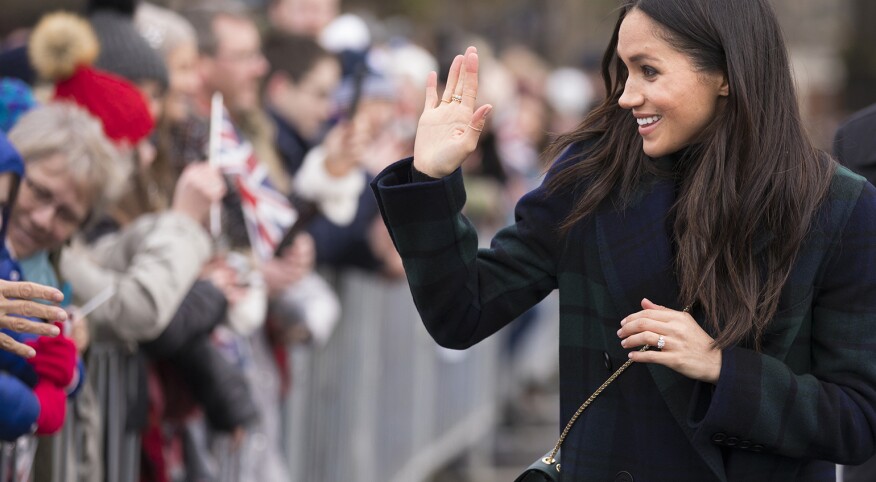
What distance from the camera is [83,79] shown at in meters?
5.28

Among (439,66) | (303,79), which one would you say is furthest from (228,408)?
(439,66)

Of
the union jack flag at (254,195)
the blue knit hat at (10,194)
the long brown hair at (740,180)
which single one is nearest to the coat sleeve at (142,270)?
the union jack flag at (254,195)

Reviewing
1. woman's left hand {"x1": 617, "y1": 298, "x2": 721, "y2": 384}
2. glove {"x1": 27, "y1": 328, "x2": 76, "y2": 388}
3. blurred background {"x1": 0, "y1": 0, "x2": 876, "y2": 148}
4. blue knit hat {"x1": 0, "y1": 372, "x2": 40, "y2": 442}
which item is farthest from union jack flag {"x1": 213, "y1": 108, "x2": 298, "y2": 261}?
blurred background {"x1": 0, "y1": 0, "x2": 876, "y2": 148}

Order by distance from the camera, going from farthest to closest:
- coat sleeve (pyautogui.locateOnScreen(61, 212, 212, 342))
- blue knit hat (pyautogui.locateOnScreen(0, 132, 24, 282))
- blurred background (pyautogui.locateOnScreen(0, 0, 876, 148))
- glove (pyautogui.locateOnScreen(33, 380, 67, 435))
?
blurred background (pyautogui.locateOnScreen(0, 0, 876, 148)) < coat sleeve (pyautogui.locateOnScreen(61, 212, 212, 342)) < glove (pyautogui.locateOnScreen(33, 380, 67, 435)) < blue knit hat (pyautogui.locateOnScreen(0, 132, 24, 282))

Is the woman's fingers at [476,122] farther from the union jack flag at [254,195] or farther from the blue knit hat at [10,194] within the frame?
the union jack flag at [254,195]

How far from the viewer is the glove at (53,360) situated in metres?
4.07

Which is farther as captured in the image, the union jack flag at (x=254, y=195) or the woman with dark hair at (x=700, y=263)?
the union jack flag at (x=254, y=195)

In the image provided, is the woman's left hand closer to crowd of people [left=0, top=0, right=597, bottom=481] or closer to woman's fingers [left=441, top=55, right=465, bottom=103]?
crowd of people [left=0, top=0, right=597, bottom=481]

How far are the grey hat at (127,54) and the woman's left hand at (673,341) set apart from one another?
9.65 feet

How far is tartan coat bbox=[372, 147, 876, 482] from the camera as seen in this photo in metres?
3.42

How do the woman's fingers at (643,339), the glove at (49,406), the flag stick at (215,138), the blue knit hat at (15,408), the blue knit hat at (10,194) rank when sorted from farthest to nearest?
1. the flag stick at (215,138)
2. the glove at (49,406)
3. the blue knit hat at (10,194)
4. the blue knit hat at (15,408)
5. the woman's fingers at (643,339)

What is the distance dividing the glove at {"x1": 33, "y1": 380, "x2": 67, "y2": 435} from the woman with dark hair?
1116 mm

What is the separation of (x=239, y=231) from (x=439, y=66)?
179 inches

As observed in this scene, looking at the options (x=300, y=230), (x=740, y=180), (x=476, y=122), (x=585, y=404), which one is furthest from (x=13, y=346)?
(x=300, y=230)
